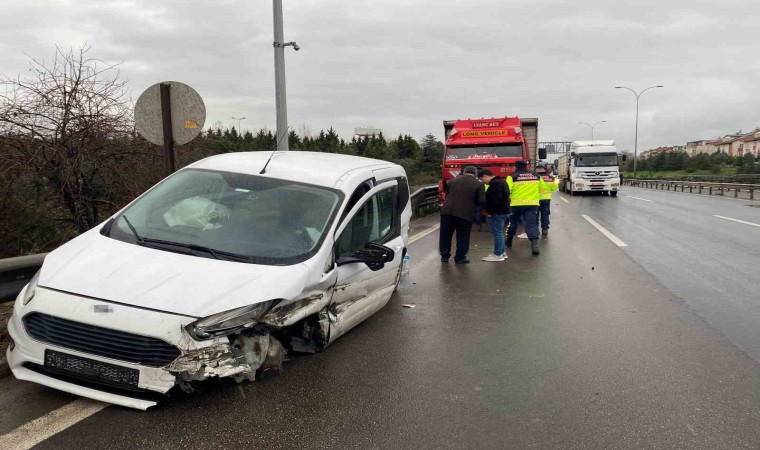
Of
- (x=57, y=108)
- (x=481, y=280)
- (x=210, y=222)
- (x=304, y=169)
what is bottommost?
(x=481, y=280)

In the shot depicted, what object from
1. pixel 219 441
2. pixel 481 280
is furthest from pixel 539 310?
pixel 219 441

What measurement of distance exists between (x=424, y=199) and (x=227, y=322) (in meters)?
14.9

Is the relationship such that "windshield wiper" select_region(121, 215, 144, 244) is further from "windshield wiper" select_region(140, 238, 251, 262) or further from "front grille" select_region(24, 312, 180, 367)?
"front grille" select_region(24, 312, 180, 367)

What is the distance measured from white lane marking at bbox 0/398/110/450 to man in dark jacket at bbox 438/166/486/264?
6.28 metres

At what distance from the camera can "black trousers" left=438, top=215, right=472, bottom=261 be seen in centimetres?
881

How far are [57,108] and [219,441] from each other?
5.26 metres

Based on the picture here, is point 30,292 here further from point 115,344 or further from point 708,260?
point 708,260

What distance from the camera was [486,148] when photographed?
53.3ft

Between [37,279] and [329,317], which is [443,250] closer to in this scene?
[329,317]

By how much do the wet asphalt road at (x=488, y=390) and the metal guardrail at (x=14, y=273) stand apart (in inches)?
42.4

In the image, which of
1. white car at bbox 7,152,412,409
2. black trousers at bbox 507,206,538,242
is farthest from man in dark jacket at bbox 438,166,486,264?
white car at bbox 7,152,412,409

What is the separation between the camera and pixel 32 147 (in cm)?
639

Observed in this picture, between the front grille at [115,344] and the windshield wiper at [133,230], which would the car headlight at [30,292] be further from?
the windshield wiper at [133,230]

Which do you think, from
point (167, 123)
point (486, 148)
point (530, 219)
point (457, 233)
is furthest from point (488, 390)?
point (486, 148)
